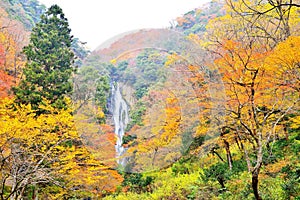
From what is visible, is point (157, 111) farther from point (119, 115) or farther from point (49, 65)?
point (49, 65)

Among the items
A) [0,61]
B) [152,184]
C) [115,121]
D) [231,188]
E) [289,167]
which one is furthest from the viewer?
[0,61]

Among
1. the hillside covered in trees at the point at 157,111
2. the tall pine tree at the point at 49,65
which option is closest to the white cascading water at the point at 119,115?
the hillside covered in trees at the point at 157,111

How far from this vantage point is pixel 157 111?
4.17 meters

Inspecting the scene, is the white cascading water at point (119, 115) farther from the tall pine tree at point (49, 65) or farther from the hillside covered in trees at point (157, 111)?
the tall pine tree at point (49, 65)

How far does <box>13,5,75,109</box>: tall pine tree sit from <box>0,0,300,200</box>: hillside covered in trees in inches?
2.0

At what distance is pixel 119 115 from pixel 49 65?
34.7ft

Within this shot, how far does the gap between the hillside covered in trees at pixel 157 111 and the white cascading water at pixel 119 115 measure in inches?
0.8

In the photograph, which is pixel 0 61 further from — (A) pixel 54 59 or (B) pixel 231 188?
(B) pixel 231 188

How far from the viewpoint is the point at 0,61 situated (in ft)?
49.6

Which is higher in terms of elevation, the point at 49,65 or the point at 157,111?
the point at 49,65

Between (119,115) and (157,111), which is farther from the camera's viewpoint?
(157,111)

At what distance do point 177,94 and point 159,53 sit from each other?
1105mm

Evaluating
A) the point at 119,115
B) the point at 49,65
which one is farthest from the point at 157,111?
the point at 49,65

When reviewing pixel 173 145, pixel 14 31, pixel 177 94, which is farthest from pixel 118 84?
pixel 14 31
